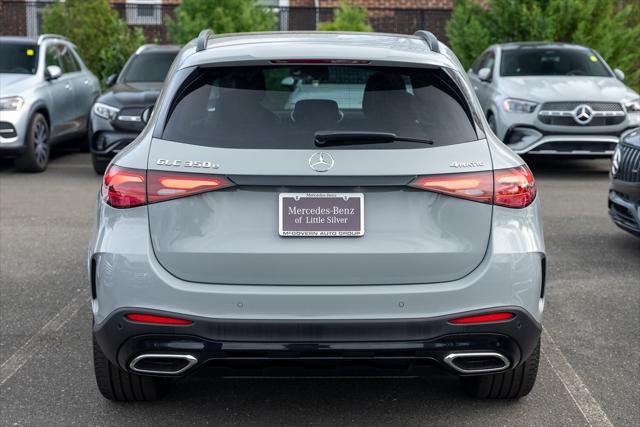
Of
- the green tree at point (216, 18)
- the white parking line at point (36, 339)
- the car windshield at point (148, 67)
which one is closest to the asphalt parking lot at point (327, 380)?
the white parking line at point (36, 339)

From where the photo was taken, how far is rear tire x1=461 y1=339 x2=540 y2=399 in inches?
183

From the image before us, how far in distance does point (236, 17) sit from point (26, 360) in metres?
16.2

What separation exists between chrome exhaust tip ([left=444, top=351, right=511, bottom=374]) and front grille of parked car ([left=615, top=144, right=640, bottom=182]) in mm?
4066

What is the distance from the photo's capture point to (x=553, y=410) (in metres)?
4.73

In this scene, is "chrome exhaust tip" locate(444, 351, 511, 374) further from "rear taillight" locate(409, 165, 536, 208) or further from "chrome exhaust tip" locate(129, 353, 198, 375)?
"chrome exhaust tip" locate(129, 353, 198, 375)

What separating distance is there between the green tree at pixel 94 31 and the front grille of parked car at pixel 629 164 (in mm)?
15636

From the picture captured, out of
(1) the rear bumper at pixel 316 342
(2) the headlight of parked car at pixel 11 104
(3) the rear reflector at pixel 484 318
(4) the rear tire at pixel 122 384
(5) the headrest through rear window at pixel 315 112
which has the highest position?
(5) the headrest through rear window at pixel 315 112

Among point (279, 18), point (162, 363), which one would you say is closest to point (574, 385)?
point (162, 363)

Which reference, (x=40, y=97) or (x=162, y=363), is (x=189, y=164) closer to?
(x=162, y=363)

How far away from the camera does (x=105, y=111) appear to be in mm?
12695

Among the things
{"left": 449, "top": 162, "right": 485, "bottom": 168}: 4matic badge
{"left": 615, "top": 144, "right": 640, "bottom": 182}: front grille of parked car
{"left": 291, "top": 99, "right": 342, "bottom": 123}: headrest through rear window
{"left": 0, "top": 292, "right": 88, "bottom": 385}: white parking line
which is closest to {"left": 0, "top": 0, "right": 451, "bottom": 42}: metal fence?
{"left": 615, "top": 144, "right": 640, "bottom": 182}: front grille of parked car

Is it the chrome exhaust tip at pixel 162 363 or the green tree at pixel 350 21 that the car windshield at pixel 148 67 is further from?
the chrome exhaust tip at pixel 162 363

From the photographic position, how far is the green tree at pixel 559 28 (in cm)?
1823

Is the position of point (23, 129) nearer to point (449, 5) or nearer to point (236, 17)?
point (236, 17)
